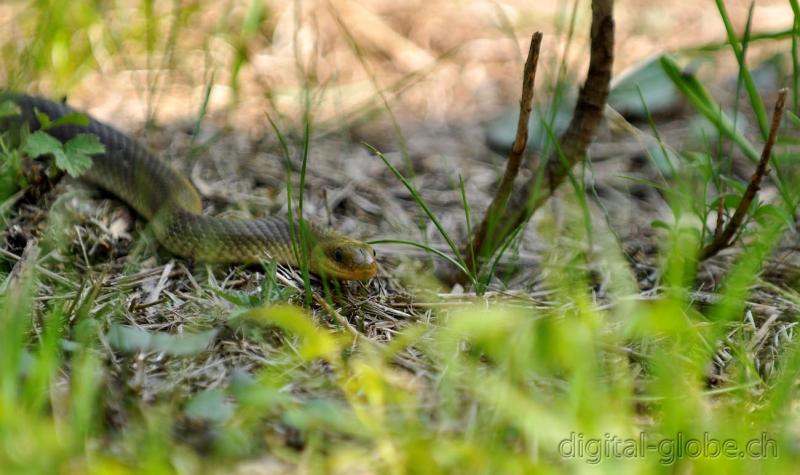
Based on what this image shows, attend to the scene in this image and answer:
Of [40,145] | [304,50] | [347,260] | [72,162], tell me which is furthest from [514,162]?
[304,50]

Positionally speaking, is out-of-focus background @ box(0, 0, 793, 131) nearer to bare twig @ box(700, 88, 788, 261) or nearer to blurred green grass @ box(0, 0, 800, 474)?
bare twig @ box(700, 88, 788, 261)

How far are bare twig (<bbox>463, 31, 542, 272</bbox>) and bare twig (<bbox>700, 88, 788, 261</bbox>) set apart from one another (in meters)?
0.79

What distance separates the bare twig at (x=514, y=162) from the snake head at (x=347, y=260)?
392 mm

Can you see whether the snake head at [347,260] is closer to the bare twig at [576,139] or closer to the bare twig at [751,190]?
the bare twig at [576,139]

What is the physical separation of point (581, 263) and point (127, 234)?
6.53ft

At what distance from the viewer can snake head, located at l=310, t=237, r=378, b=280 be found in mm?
3381

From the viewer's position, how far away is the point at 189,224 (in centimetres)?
380

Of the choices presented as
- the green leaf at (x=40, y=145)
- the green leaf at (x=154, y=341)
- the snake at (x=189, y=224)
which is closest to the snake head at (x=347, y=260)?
the snake at (x=189, y=224)

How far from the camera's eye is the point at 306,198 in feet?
14.1

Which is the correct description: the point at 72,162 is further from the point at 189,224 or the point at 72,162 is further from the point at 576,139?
the point at 576,139

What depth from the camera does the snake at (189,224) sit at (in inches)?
135

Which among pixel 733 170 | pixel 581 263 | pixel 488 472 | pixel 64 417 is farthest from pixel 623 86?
pixel 64 417

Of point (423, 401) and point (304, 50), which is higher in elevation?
point (304, 50)

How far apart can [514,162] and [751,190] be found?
853mm
